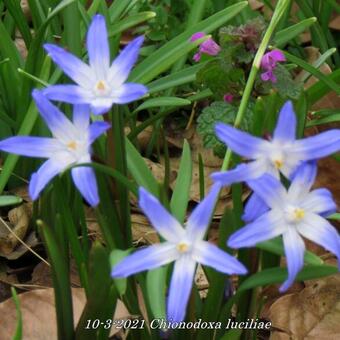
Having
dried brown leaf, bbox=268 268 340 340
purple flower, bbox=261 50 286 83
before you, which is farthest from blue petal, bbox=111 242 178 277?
purple flower, bbox=261 50 286 83

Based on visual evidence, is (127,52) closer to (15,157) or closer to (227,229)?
(227,229)

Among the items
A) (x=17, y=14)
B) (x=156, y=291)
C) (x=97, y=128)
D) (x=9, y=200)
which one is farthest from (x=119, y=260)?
(x=17, y=14)

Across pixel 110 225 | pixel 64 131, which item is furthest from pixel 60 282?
pixel 64 131

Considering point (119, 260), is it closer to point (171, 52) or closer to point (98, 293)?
point (98, 293)

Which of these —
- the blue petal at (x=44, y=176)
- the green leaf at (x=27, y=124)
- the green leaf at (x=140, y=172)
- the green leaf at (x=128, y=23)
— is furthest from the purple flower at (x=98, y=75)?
the green leaf at (x=128, y=23)

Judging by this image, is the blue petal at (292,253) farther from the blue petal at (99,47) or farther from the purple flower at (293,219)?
the blue petal at (99,47)

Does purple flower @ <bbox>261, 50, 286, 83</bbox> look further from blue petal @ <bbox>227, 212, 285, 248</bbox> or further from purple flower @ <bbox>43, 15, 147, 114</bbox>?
blue petal @ <bbox>227, 212, 285, 248</bbox>
